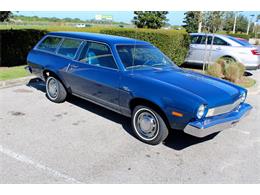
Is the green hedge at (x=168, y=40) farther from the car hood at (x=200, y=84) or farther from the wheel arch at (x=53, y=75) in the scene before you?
the car hood at (x=200, y=84)

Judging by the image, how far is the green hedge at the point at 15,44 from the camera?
8.62 meters

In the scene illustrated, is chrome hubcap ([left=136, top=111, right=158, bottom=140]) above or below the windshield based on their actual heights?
below

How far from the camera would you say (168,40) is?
9.84m

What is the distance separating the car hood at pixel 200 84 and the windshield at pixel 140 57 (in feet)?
0.69

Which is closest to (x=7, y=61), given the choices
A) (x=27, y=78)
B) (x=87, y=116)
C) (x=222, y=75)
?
(x=27, y=78)

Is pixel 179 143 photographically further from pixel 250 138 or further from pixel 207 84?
pixel 250 138

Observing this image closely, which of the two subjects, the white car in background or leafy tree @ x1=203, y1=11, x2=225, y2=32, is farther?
the white car in background

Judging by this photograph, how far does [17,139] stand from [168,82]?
2.39 meters

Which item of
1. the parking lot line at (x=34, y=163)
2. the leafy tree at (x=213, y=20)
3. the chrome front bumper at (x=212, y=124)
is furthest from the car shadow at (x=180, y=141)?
the leafy tree at (x=213, y=20)

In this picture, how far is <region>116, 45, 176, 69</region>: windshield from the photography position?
4.33m

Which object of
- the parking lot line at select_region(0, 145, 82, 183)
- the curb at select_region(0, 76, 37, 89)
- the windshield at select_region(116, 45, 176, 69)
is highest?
the windshield at select_region(116, 45, 176, 69)

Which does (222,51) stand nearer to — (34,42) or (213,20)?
(213,20)

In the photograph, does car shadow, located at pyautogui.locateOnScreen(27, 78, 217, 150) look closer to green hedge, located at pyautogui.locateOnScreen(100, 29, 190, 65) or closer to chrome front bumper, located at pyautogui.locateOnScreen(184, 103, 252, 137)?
chrome front bumper, located at pyautogui.locateOnScreen(184, 103, 252, 137)

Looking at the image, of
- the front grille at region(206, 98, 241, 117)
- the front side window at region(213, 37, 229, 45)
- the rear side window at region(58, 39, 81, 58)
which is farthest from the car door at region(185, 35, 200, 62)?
the front grille at region(206, 98, 241, 117)
